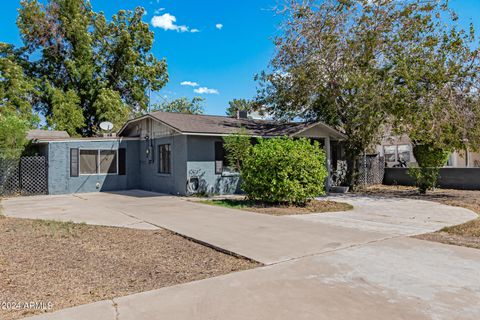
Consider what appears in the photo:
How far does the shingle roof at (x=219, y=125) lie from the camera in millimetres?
13663

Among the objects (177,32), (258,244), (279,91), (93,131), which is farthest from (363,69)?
(93,131)

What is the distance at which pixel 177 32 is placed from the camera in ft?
88.8

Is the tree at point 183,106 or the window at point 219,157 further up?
the tree at point 183,106

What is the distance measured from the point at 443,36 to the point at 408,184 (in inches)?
322

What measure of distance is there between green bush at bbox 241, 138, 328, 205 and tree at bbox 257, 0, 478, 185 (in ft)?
14.9

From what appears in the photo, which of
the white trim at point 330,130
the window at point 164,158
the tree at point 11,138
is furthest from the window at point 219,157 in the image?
the tree at point 11,138

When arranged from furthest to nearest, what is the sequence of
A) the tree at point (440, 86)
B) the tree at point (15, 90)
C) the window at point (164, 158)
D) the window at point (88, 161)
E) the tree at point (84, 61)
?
the tree at point (84, 61) → the tree at point (15, 90) → the window at point (88, 161) → the window at point (164, 158) → the tree at point (440, 86)

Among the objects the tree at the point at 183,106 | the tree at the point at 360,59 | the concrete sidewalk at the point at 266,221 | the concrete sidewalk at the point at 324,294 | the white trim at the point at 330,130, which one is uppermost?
the tree at the point at 183,106

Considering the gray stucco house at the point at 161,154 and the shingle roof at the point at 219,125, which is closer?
the shingle roof at the point at 219,125

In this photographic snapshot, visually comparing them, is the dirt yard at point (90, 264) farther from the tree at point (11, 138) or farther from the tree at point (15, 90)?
the tree at point (15, 90)

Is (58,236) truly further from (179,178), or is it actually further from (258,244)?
(179,178)

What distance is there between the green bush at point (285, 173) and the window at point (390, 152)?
17686 mm

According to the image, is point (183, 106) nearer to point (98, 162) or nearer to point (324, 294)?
point (98, 162)

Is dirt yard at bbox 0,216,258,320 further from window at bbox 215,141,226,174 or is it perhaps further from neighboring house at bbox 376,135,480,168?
neighboring house at bbox 376,135,480,168
